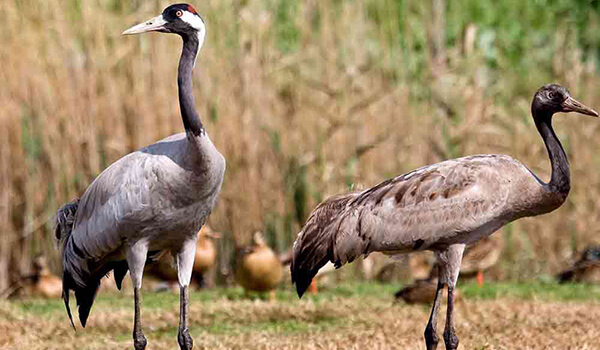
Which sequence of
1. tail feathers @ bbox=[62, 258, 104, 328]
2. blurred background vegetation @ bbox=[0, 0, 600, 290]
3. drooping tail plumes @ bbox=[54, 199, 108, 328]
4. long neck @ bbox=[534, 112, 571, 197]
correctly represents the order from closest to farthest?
long neck @ bbox=[534, 112, 571, 197] < drooping tail plumes @ bbox=[54, 199, 108, 328] < tail feathers @ bbox=[62, 258, 104, 328] < blurred background vegetation @ bbox=[0, 0, 600, 290]

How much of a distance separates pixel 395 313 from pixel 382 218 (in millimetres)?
2051

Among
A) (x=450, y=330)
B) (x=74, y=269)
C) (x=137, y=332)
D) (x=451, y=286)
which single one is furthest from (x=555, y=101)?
(x=74, y=269)

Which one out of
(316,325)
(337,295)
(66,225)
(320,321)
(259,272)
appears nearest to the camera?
(66,225)

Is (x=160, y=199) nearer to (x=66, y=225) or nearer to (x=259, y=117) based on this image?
(x=66, y=225)

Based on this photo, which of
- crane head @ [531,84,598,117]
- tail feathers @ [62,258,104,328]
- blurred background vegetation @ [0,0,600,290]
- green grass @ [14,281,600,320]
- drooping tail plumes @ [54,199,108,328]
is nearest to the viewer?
crane head @ [531,84,598,117]

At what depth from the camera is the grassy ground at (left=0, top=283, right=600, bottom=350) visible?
737 centimetres

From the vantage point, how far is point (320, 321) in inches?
332

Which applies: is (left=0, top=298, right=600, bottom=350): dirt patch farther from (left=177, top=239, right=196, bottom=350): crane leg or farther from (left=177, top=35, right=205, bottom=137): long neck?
(left=177, top=35, right=205, bottom=137): long neck

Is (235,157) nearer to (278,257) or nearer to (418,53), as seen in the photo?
(278,257)

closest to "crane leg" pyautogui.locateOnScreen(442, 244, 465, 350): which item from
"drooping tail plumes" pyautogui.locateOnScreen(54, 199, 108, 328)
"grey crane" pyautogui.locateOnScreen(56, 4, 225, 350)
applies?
"grey crane" pyautogui.locateOnScreen(56, 4, 225, 350)

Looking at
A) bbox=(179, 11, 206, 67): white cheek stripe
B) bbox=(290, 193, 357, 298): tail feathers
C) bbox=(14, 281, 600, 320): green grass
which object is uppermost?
bbox=(179, 11, 206, 67): white cheek stripe

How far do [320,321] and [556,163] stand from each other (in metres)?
2.44

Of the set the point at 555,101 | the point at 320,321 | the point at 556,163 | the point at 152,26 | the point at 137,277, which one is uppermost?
the point at 152,26

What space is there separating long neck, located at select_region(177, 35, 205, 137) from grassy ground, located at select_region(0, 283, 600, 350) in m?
1.48
